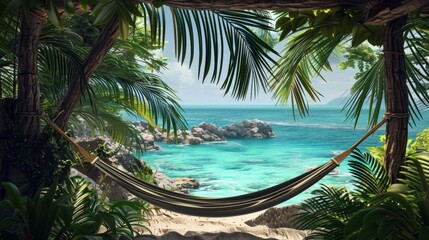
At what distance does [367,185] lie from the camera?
2.52m

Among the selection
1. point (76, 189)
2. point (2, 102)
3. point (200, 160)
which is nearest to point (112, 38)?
point (2, 102)

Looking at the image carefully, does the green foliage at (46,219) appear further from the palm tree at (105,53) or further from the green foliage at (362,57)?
the green foliage at (362,57)

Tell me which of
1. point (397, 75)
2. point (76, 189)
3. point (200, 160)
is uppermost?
point (397, 75)

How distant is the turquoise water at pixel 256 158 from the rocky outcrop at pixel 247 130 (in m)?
0.29

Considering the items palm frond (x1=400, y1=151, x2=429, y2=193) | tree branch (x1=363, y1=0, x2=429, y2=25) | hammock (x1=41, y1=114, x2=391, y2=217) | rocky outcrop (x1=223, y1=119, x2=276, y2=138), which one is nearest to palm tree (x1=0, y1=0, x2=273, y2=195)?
hammock (x1=41, y1=114, x2=391, y2=217)

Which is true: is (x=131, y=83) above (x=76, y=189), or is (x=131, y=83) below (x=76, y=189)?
above

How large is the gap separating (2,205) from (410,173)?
1.84m

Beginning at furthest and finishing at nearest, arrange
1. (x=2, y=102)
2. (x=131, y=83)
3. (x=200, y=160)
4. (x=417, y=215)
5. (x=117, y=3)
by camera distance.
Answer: (x=200, y=160)
(x=131, y=83)
(x=2, y=102)
(x=417, y=215)
(x=117, y=3)

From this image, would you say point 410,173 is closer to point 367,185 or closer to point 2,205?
point 367,185

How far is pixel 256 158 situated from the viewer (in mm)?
19984

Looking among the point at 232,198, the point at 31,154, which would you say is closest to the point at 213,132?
the point at 31,154

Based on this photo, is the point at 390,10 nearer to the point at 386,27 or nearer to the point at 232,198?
the point at 386,27

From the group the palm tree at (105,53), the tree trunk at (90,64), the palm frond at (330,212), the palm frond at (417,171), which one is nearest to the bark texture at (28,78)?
the palm tree at (105,53)

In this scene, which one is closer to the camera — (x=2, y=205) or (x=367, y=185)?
(x=2, y=205)
